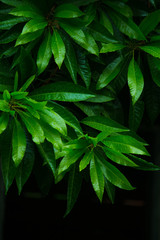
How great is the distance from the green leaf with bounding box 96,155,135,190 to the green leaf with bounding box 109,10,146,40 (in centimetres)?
48

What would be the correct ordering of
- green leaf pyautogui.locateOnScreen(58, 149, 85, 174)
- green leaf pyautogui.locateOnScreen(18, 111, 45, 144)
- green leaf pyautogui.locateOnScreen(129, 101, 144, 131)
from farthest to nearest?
green leaf pyautogui.locateOnScreen(129, 101, 144, 131), green leaf pyautogui.locateOnScreen(58, 149, 85, 174), green leaf pyautogui.locateOnScreen(18, 111, 45, 144)

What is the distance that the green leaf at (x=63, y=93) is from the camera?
1153mm

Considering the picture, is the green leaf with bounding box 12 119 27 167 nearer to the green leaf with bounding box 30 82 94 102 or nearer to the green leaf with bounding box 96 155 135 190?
the green leaf with bounding box 30 82 94 102

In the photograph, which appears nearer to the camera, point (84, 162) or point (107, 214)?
point (84, 162)

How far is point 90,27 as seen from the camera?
128 cm

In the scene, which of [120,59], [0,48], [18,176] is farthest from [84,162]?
[0,48]

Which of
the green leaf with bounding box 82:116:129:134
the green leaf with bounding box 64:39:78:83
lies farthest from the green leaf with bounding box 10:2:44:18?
the green leaf with bounding box 82:116:129:134

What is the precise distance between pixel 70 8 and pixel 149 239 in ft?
6.94

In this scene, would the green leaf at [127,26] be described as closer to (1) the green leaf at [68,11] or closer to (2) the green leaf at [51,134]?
(1) the green leaf at [68,11]

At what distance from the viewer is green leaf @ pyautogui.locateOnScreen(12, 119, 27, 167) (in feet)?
3.46

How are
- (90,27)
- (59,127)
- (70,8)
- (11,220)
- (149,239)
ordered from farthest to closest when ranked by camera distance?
1. (11,220)
2. (149,239)
3. (90,27)
4. (70,8)
5. (59,127)

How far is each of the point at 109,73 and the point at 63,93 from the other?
0.24 metres

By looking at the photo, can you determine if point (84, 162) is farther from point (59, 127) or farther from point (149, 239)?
point (149, 239)

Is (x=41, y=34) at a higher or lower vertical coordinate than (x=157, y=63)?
higher
